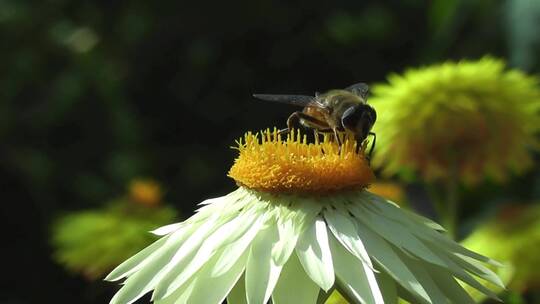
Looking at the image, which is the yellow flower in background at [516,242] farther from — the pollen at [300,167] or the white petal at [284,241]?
the white petal at [284,241]

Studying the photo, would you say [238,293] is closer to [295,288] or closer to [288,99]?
[295,288]

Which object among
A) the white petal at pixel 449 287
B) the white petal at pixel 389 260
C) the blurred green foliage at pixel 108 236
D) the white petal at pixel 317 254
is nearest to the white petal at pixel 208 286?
the white petal at pixel 317 254

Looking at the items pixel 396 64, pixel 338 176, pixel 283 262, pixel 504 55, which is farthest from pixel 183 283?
pixel 396 64

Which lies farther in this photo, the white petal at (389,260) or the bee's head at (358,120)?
the bee's head at (358,120)

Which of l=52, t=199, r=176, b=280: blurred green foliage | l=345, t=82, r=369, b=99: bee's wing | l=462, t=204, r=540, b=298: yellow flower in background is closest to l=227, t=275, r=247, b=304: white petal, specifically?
l=345, t=82, r=369, b=99: bee's wing

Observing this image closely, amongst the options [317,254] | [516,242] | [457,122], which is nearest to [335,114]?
[317,254]

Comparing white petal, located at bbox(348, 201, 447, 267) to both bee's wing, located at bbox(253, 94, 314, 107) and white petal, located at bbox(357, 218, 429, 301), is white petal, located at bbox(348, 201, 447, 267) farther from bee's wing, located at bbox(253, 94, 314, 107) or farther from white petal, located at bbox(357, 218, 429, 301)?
bee's wing, located at bbox(253, 94, 314, 107)
